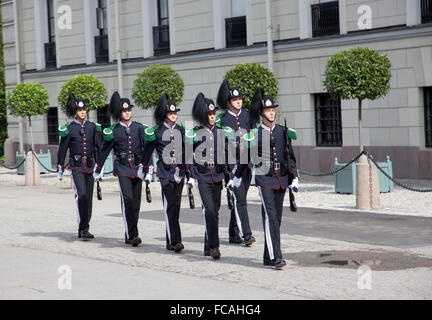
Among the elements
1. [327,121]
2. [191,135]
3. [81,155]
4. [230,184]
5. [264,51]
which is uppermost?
[264,51]

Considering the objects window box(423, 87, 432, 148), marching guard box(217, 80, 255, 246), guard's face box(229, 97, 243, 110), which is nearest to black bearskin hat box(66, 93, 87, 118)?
marching guard box(217, 80, 255, 246)

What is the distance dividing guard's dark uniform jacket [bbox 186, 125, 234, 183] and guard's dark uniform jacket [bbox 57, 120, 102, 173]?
248 centimetres

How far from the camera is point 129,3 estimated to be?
93.6 feet

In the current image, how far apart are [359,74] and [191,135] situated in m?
7.07

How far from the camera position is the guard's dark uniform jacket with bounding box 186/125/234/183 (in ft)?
33.3

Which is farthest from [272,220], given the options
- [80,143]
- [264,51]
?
[264,51]

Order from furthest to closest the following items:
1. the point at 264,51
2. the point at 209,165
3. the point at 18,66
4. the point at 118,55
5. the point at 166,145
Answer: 1. the point at 18,66
2. the point at 118,55
3. the point at 264,51
4. the point at 166,145
5. the point at 209,165

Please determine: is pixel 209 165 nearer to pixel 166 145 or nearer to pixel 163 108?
pixel 166 145

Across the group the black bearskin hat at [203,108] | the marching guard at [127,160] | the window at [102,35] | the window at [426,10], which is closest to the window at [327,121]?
the window at [426,10]

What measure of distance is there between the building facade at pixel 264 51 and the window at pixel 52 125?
38 mm

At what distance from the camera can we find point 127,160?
37.6ft

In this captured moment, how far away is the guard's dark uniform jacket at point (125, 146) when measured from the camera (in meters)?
11.4
